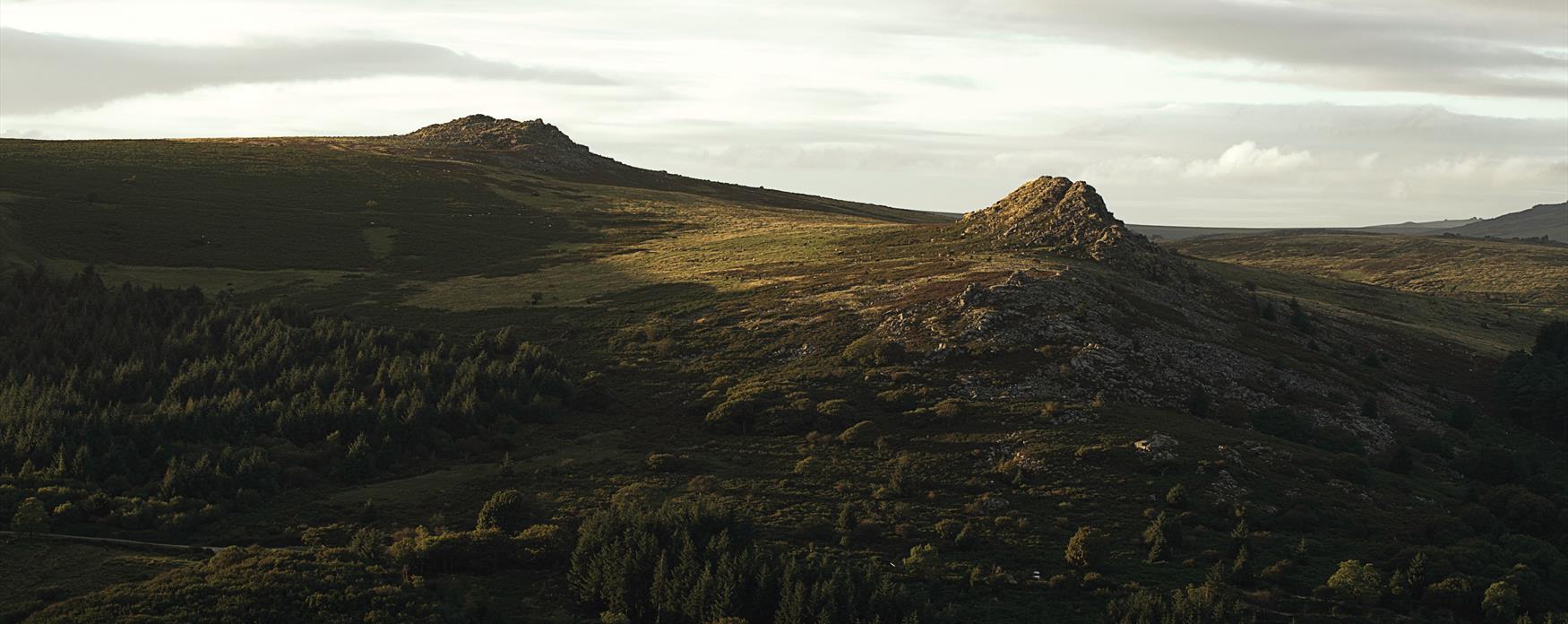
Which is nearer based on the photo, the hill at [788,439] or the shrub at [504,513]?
the hill at [788,439]

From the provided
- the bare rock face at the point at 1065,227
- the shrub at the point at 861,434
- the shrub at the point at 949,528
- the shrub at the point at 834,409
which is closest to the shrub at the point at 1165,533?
the shrub at the point at 949,528

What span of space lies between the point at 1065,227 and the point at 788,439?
5861 centimetres

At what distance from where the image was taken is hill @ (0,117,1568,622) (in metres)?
52.3

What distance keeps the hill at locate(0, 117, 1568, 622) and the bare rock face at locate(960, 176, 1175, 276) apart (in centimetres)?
57

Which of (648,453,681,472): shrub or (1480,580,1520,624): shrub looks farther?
(648,453,681,472): shrub

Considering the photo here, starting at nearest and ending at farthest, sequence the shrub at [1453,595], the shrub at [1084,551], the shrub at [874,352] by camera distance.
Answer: the shrub at [1453,595] < the shrub at [1084,551] < the shrub at [874,352]

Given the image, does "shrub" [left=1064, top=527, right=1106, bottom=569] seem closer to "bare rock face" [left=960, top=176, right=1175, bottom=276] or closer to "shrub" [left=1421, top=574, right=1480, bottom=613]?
"shrub" [left=1421, top=574, right=1480, bottom=613]

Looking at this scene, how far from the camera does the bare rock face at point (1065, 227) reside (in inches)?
4496

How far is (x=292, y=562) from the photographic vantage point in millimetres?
51156

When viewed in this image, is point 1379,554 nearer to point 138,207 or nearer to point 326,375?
point 326,375

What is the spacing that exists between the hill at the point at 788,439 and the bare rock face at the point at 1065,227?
573 mm

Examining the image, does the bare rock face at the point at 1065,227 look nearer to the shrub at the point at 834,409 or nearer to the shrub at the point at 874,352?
the shrub at the point at 874,352

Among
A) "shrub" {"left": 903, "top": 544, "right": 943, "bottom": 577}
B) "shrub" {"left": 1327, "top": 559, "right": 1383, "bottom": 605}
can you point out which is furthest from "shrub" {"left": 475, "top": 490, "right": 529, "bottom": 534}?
"shrub" {"left": 1327, "top": 559, "right": 1383, "bottom": 605}

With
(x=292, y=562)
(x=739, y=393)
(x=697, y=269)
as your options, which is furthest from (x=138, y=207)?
(x=292, y=562)
